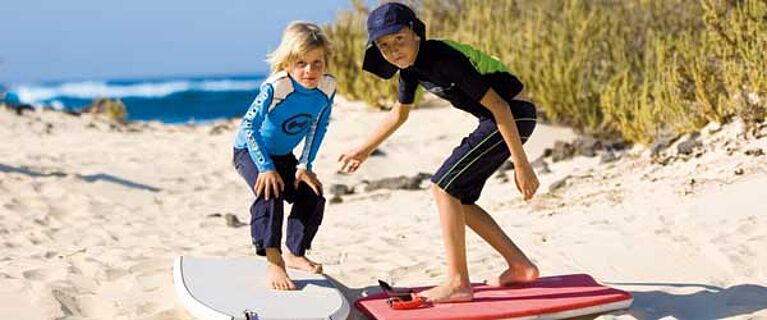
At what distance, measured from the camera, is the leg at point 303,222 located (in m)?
4.93

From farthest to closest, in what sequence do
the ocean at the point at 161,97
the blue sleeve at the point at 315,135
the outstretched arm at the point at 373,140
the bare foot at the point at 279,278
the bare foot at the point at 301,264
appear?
the ocean at the point at 161,97 < the bare foot at the point at 301,264 < the blue sleeve at the point at 315,135 < the outstretched arm at the point at 373,140 < the bare foot at the point at 279,278

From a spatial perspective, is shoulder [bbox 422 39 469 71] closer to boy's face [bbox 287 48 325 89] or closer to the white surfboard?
boy's face [bbox 287 48 325 89]

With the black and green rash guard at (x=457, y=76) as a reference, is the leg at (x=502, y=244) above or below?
below

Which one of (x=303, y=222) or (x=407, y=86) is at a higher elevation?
(x=407, y=86)

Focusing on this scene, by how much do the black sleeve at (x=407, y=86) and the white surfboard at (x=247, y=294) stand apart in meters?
0.85

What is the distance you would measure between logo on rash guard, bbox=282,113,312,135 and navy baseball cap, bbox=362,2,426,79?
45 cm

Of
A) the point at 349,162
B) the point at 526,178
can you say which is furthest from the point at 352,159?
the point at 526,178

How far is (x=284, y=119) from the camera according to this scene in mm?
4797

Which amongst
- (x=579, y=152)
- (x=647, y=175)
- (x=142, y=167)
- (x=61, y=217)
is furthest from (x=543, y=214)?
(x=142, y=167)

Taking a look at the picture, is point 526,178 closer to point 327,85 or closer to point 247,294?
point 327,85

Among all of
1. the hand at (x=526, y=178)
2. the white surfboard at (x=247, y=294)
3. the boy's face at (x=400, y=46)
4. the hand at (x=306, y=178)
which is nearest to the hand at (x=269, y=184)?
the hand at (x=306, y=178)

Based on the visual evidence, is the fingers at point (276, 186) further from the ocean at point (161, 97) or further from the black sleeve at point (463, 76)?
the ocean at point (161, 97)

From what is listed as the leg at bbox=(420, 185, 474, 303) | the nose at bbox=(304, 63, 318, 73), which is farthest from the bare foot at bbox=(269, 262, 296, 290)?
the nose at bbox=(304, 63, 318, 73)

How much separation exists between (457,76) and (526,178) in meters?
0.49
